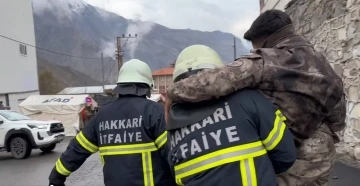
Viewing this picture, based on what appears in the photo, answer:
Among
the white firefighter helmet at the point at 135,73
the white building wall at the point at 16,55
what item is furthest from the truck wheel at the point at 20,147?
the white building wall at the point at 16,55

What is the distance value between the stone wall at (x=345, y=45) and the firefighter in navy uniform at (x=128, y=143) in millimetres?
4226

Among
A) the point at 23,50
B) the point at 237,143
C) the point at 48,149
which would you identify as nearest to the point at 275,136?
the point at 237,143

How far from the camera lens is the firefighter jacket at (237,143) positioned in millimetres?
1401

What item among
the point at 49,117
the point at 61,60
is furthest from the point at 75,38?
the point at 49,117

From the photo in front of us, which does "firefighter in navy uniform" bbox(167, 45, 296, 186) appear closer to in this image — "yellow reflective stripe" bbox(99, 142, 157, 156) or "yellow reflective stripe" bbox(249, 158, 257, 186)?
"yellow reflective stripe" bbox(249, 158, 257, 186)

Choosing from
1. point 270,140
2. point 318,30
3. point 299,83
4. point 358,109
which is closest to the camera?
point 270,140

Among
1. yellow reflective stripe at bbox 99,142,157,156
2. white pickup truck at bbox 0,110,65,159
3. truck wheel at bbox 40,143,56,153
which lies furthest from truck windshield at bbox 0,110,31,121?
yellow reflective stripe at bbox 99,142,157,156

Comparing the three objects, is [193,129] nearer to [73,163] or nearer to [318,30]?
[73,163]

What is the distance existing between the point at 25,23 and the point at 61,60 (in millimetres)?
120242

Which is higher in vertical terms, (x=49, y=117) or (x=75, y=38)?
(x=75, y=38)

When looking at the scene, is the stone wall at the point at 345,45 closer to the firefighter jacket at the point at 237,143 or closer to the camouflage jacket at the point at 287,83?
the camouflage jacket at the point at 287,83

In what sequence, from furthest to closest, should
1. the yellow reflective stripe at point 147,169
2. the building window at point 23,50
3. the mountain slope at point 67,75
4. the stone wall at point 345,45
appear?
the mountain slope at point 67,75 < the building window at point 23,50 < the stone wall at point 345,45 < the yellow reflective stripe at point 147,169

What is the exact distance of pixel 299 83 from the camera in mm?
1524

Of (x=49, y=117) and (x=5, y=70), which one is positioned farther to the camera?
(x=5, y=70)
